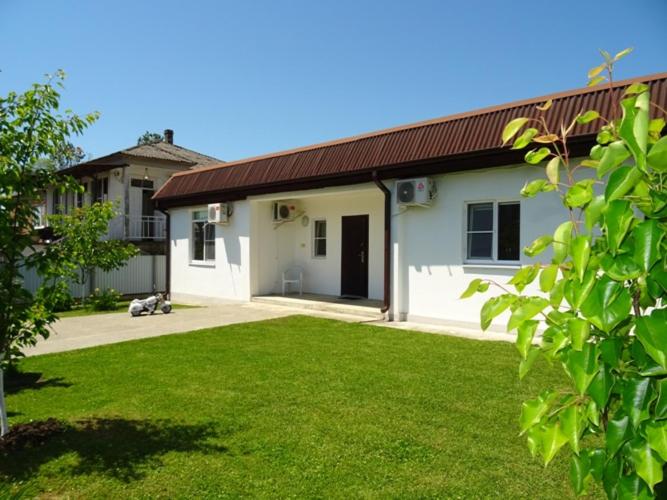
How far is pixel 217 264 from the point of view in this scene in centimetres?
1488

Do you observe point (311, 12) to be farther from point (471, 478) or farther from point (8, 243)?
point (471, 478)

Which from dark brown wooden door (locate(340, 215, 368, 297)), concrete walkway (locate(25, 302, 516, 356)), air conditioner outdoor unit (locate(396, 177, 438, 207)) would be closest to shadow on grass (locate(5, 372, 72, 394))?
concrete walkway (locate(25, 302, 516, 356))

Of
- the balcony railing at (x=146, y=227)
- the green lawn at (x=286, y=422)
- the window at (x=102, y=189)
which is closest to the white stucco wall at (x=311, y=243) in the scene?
the green lawn at (x=286, y=422)

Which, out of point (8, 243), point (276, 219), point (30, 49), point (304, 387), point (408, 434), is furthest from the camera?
point (276, 219)

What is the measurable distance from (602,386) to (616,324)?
0.16m

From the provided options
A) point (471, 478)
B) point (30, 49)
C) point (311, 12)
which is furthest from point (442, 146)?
point (30, 49)

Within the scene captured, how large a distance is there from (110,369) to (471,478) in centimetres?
540

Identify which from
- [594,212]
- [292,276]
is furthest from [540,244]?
[292,276]

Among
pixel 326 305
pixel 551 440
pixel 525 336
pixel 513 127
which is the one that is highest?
pixel 513 127

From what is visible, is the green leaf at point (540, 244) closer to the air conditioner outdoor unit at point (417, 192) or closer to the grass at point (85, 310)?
the air conditioner outdoor unit at point (417, 192)

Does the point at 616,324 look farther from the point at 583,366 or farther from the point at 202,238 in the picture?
the point at 202,238

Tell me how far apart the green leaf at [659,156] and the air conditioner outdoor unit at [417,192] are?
853 cm

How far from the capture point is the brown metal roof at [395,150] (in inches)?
297

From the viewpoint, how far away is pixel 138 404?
5156 mm
